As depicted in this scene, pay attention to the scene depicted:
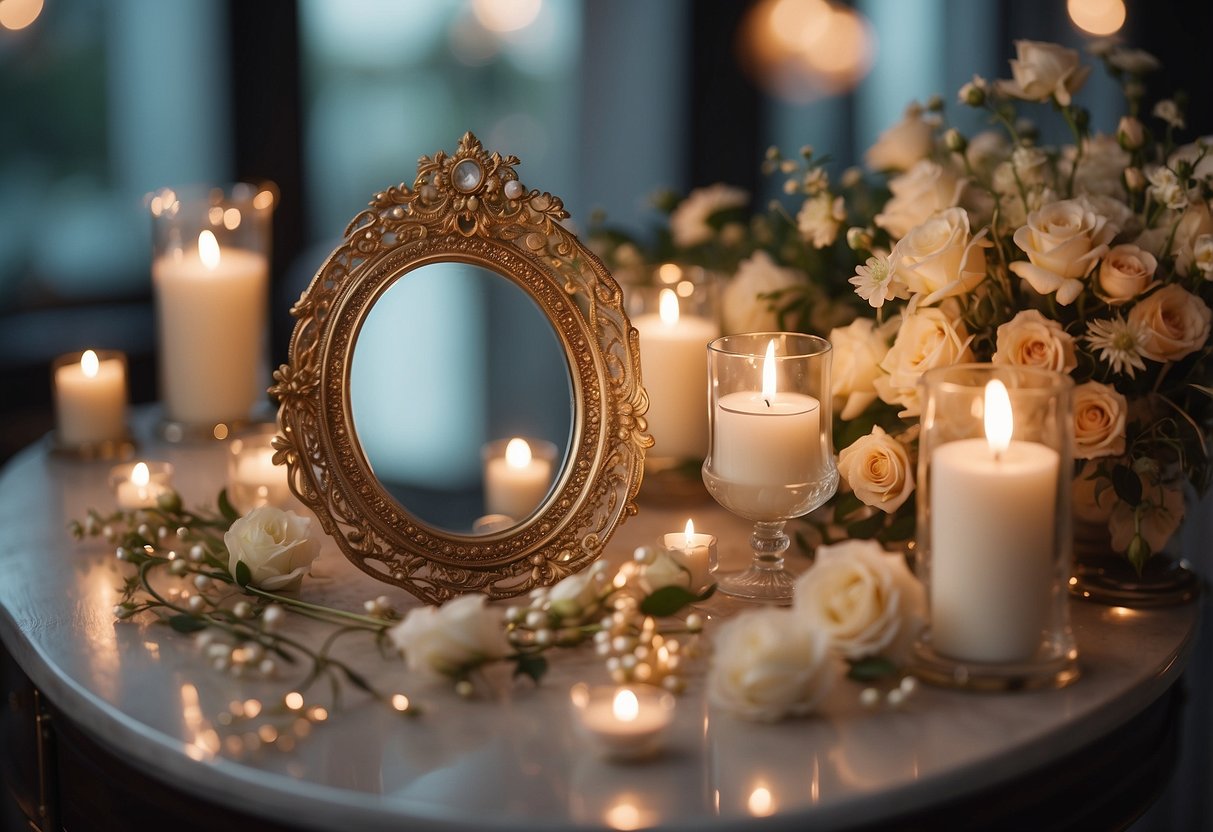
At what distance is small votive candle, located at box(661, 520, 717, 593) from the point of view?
112 centimetres

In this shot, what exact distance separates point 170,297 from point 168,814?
93 centimetres

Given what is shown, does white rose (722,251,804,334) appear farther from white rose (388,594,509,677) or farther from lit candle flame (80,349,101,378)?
lit candle flame (80,349,101,378)

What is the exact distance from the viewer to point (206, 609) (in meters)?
1.14

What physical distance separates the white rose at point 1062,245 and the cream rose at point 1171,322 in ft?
0.19

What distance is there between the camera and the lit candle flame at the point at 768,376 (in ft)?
3.73

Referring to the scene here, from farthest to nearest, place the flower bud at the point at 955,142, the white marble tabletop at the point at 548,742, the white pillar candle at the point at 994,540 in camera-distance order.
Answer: the flower bud at the point at 955,142, the white pillar candle at the point at 994,540, the white marble tabletop at the point at 548,742

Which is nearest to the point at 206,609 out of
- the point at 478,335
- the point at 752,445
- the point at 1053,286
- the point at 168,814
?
the point at 168,814

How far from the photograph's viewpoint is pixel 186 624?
107cm

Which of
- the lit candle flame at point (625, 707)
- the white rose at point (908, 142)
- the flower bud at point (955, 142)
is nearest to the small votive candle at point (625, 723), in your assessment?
the lit candle flame at point (625, 707)

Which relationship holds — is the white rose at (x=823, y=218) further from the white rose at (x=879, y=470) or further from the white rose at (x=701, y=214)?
the white rose at (x=701, y=214)

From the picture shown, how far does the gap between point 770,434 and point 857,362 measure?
0.52ft

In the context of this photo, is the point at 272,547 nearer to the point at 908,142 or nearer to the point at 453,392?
the point at 453,392

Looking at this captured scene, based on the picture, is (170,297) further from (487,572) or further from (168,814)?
(168,814)

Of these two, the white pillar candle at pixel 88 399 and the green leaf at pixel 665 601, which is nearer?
the green leaf at pixel 665 601
